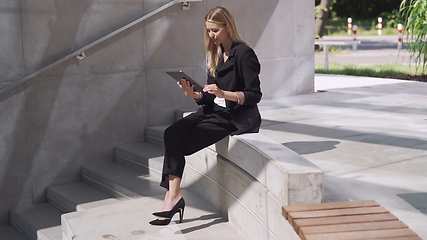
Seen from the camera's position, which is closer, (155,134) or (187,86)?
(187,86)

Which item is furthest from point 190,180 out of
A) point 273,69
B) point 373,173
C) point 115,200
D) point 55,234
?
point 273,69

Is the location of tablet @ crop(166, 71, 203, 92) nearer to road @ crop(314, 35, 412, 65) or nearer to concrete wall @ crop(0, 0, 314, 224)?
concrete wall @ crop(0, 0, 314, 224)

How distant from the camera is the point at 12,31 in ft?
19.7

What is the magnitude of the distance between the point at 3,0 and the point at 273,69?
3.65 m

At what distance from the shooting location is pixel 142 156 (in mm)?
6289

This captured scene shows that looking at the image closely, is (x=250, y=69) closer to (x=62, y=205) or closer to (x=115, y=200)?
(x=115, y=200)

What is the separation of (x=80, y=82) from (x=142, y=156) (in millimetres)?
980

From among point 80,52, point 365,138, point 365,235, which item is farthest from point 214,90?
point 80,52

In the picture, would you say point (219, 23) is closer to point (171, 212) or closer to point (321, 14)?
point (171, 212)

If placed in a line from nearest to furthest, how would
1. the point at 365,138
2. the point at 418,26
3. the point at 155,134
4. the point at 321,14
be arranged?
the point at 365,138
the point at 155,134
the point at 418,26
the point at 321,14

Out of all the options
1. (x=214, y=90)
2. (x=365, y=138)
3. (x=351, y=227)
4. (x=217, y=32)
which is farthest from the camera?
(x=365, y=138)

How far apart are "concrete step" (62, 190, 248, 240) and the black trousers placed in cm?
32

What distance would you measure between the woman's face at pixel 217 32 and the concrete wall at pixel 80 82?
225 centimetres

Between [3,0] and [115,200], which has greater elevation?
[3,0]
